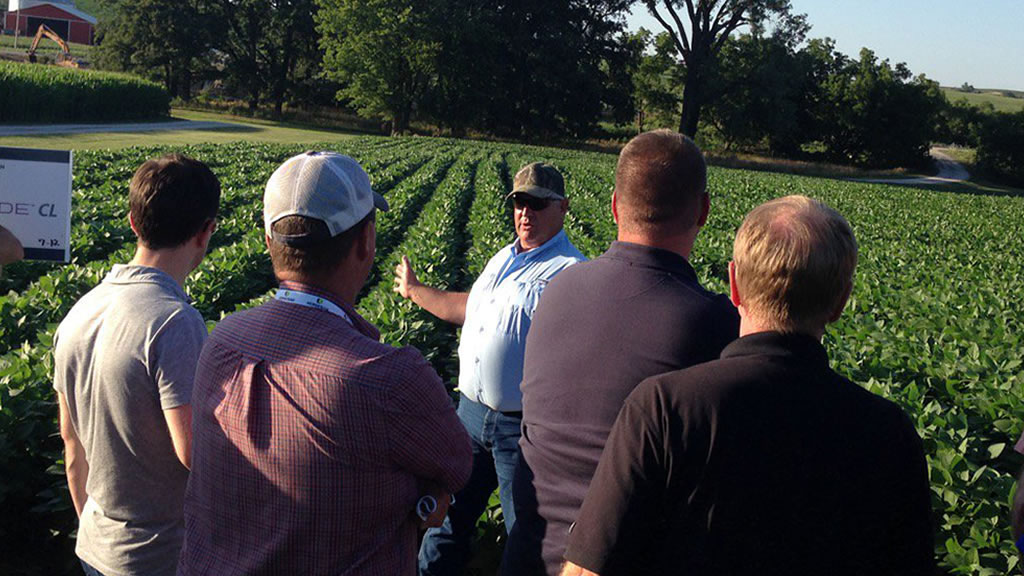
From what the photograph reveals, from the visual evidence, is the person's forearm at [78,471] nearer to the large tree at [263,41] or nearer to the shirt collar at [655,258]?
the shirt collar at [655,258]

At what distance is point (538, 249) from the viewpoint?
143 inches

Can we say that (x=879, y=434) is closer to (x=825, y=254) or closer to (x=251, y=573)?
(x=825, y=254)

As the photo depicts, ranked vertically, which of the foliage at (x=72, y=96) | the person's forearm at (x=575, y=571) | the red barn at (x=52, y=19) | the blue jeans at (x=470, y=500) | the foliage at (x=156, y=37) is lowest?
the blue jeans at (x=470, y=500)

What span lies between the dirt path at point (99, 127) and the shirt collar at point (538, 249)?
3565 centimetres

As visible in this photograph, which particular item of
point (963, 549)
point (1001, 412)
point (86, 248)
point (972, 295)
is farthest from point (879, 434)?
point (86, 248)

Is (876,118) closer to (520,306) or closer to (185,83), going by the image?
(185,83)

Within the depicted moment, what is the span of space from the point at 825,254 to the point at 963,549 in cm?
257

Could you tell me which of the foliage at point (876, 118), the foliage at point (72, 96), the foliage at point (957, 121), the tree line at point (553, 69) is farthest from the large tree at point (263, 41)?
the foliage at point (957, 121)

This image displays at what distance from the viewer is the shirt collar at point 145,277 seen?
2486mm

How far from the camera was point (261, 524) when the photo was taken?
6.31ft

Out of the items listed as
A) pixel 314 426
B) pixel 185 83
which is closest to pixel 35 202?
pixel 314 426

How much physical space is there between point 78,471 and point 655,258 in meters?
1.97

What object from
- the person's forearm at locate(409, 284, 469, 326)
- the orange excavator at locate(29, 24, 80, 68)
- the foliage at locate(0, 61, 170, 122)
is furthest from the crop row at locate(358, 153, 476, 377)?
the orange excavator at locate(29, 24, 80, 68)

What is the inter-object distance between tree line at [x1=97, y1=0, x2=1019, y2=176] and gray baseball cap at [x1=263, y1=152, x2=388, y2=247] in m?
63.6
